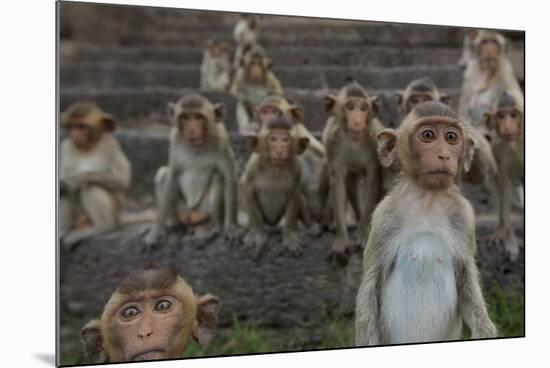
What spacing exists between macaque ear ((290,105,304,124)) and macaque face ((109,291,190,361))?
Result: 5.00 ft

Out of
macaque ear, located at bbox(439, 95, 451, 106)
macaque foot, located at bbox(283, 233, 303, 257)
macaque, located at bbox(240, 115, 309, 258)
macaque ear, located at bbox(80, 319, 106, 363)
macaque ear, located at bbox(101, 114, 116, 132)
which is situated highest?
macaque ear, located at bbox(439, 95, 451, 106)

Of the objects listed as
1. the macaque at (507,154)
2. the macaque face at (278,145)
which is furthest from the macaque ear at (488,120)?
the macaque face at (278,145)

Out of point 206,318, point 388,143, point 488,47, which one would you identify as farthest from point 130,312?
point 488,47

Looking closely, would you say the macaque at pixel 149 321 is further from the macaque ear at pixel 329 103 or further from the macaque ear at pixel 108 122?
the macaque ear at pixel 329 103

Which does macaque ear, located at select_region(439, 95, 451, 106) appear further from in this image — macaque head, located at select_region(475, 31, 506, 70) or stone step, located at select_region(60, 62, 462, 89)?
macaque head, located at select_region(475, 31, 506, 70)

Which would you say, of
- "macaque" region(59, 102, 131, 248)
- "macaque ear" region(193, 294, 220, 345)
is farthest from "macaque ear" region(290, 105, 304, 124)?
"macaque ear" region(193, 294, 220, 345)

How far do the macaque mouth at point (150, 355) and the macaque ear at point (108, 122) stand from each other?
1476 millimetres

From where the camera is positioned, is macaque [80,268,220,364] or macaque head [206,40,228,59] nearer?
macaque [80,268,220,364]

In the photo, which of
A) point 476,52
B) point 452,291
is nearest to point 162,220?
point 452,291

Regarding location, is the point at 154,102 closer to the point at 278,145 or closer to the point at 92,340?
the point at 278,145

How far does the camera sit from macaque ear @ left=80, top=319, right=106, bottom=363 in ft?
22.0

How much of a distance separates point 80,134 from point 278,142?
55.8 inches

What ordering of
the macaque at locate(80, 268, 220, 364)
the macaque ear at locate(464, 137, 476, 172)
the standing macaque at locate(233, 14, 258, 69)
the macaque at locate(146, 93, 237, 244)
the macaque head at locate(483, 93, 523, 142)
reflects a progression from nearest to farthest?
the macaque at locate(80, 268, 220, 364)
the macaque at locate(146, 93, 237, 244)
the standing macaque at locate(233, 14, 258, 69)
the macaque ear at locate(464, 137, 476, 172)
the macaque head at locate(483, 93, 523, 142)

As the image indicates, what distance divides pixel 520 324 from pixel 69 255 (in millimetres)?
3544
